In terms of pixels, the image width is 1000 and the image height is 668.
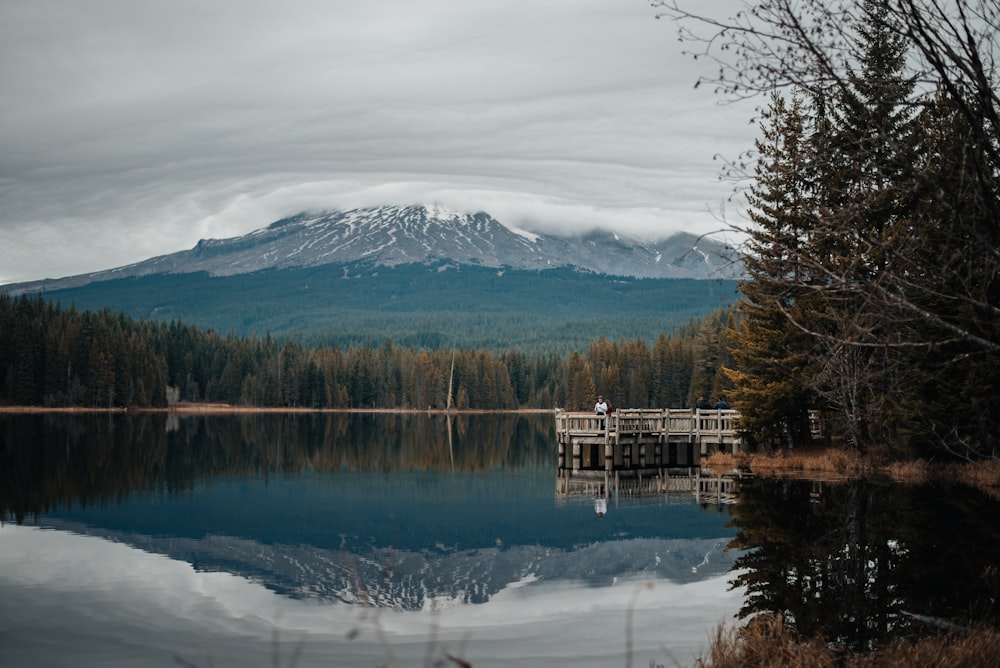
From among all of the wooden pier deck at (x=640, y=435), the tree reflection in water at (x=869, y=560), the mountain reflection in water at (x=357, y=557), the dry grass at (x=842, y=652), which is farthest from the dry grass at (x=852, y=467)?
the dry grass at (x=842, y=652)

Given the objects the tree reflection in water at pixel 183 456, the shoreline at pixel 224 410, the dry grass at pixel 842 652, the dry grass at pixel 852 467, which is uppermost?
the dry grass at pixel 842 652

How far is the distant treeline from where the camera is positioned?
5335 inches

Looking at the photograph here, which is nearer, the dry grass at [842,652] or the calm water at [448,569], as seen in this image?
the dry grass at [842,652]

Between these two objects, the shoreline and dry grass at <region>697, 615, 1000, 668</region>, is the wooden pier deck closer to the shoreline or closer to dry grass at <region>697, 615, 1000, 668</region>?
dry grass at <region>697, 615, 1000, 668</region>

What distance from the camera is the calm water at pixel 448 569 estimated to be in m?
15.9

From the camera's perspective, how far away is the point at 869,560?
67.1 feet

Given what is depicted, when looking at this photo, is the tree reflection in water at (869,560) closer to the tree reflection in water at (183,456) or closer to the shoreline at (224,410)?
the tree reflection in water at (183,456)

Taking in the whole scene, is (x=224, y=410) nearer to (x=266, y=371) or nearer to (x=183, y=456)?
(x=266, y=371)

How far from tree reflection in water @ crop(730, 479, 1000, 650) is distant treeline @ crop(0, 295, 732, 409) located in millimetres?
72678

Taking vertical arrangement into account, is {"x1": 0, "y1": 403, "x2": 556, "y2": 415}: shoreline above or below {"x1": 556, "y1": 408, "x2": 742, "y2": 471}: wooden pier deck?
below

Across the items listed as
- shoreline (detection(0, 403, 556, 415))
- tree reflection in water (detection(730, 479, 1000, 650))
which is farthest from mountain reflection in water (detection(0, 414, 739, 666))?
shoreline (detection(0, 403, 556, 415))

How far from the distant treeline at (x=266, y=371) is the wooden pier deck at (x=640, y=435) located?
158ft

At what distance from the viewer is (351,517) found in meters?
33.1

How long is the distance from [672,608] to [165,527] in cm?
1671
